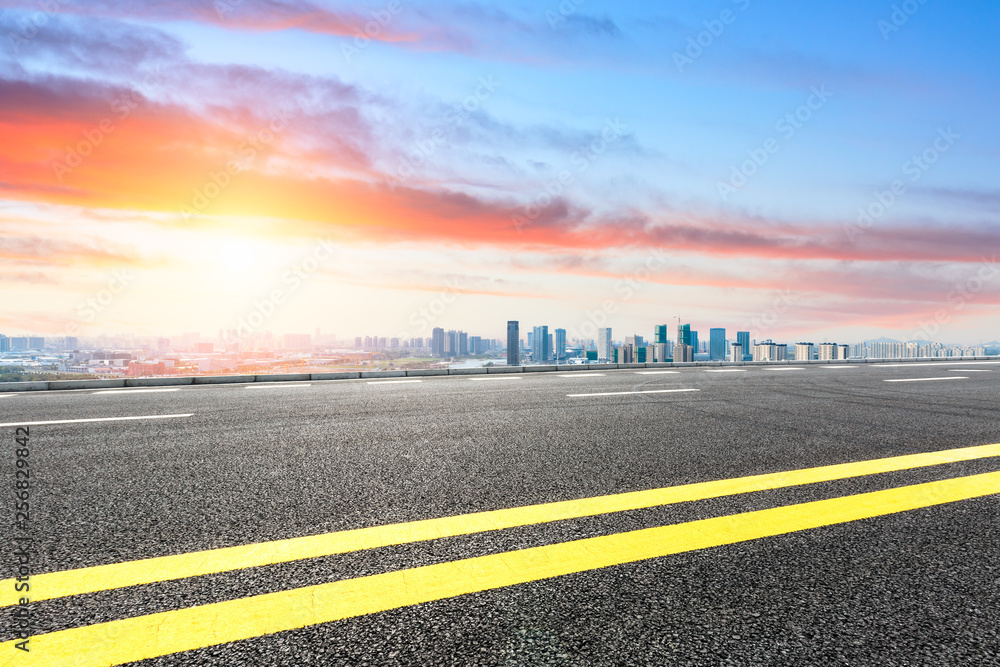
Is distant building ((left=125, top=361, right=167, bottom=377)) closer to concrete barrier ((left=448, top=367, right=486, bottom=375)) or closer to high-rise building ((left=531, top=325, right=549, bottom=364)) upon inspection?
concrete barrier ((left=448, top=367, right=486, bottom=375))

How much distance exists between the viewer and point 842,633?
5.42 ft

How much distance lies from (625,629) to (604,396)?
616cm

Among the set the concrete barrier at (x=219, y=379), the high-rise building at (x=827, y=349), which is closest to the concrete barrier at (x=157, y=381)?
the concrete barrier at (x=219, y=379)

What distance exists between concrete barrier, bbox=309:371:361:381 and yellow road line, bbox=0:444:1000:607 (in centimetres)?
913

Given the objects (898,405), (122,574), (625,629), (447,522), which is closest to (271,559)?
(122,574)

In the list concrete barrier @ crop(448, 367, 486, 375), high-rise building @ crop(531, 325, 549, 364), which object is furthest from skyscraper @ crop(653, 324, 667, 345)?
concrete barrier @ crop(448, 367, 486, 375)

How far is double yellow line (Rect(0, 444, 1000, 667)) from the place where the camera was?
1605 mm

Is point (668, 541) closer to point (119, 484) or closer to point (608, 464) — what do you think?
point (608, 464)

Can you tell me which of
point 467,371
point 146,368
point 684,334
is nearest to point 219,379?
point 146,368

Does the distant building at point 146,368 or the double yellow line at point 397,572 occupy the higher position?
the distant building at point 146,368

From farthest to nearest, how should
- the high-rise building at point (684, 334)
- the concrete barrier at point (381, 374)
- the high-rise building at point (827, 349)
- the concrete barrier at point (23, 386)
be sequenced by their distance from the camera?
the high-rise building at point (684, 334) < the high-rise building at point (827, 349) < the concrete barrier at point (381, 374) < the concrete barrier at point (23, 386)

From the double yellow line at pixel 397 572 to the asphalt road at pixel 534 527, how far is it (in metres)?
0.06

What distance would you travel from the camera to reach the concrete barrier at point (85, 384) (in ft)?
30.9

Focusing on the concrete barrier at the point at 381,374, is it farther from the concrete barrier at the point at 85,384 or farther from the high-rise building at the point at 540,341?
the high-rise building at the point at 540,341
